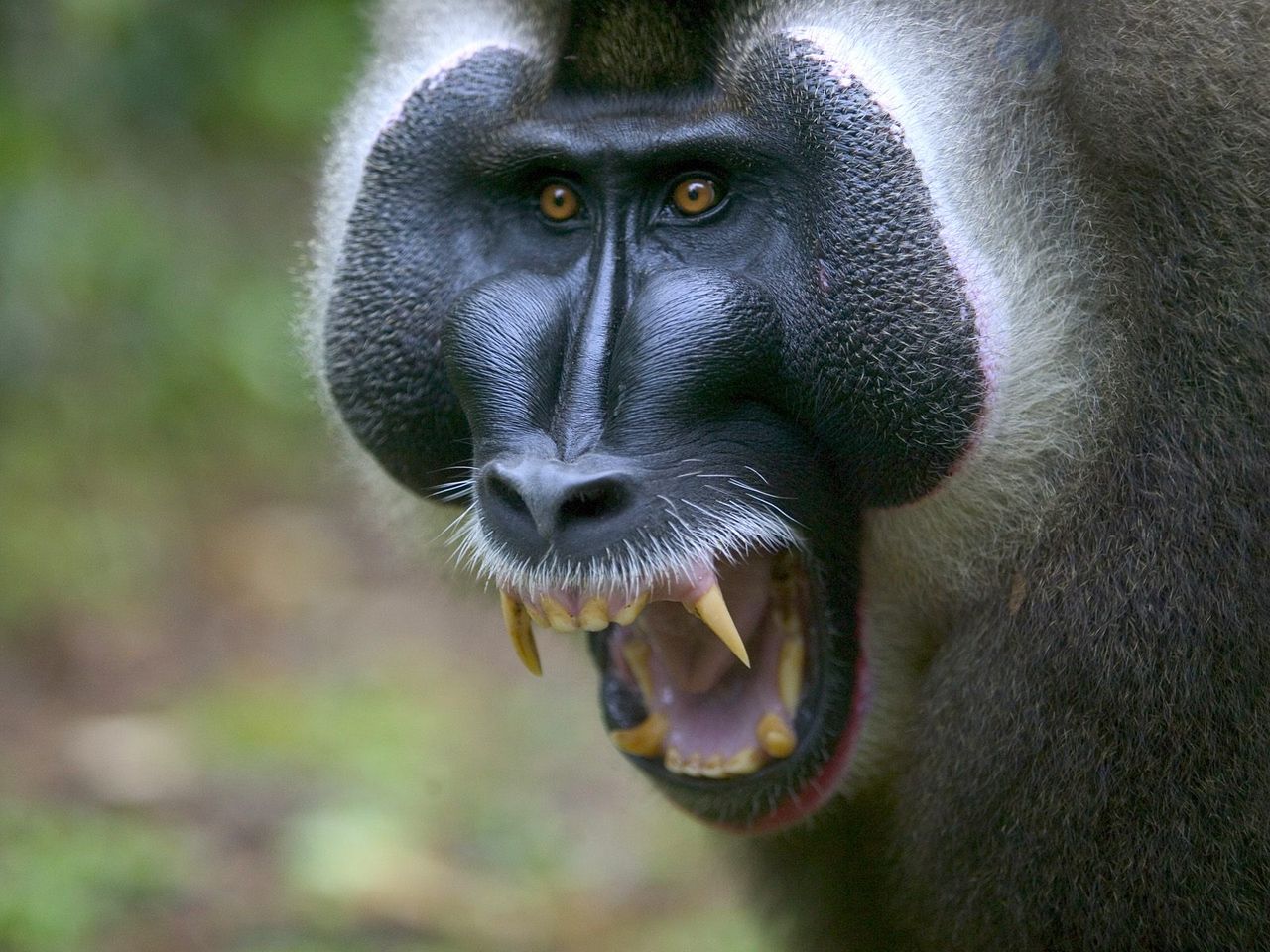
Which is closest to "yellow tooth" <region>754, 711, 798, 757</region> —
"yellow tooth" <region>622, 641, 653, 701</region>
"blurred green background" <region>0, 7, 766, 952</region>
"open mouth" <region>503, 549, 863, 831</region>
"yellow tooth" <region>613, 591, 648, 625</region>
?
→ "open mouth" <region>503, 549, 863, 831</region>

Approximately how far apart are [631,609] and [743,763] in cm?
50

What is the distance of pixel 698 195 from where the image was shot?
2.68 meters

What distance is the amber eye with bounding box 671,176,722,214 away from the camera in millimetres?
Result: 2678

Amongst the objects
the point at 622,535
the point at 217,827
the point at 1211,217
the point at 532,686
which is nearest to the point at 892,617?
the point at 622,535

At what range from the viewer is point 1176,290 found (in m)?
2.52

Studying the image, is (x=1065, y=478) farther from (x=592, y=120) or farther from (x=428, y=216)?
(x=428, y=216)

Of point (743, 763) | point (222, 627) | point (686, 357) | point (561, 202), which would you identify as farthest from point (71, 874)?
point (686, 357)

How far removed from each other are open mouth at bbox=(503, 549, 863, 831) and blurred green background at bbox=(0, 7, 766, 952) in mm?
660

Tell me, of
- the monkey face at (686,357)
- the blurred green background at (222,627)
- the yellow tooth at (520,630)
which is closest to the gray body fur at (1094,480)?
the monkey face at (686,357)

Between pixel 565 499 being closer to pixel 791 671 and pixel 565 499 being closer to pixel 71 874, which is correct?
pixel 791 671

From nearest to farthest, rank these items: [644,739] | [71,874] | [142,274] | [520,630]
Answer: [520,630] < [644,739] < [71,874] < [142,274]

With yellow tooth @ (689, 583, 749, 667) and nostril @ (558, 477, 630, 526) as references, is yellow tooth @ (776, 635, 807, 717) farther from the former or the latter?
nostril @ (558, 477, 630, 526)

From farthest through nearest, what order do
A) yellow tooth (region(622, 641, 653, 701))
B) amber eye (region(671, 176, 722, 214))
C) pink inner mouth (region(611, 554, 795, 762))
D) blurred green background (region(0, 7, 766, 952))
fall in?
1. blurred green background (region(0, 7, 766, 952))
2. yellow tooth (region(622, 641, 653, 701))
3. pink inner mouth (region(611, 554, 795, 762))
4. amber eye (region(671, 176, 722, 214))

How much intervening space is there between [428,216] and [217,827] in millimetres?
2596
